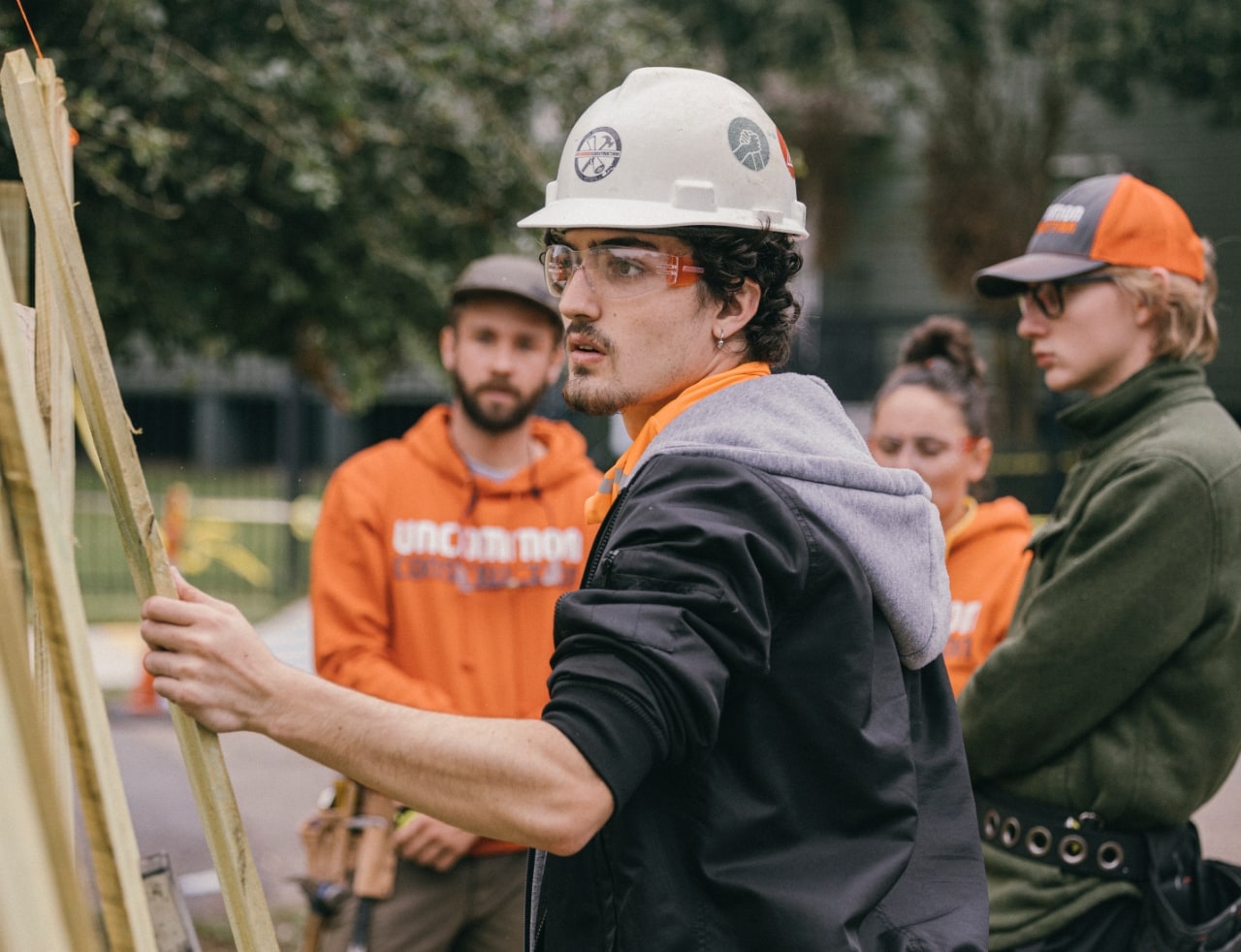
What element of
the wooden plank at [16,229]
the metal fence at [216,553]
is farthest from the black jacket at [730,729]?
the metal fence at [216,553]

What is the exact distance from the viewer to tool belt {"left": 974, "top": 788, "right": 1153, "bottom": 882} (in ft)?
8.35

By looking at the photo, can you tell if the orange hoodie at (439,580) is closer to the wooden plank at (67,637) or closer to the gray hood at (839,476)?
the gray hood at (839,476)

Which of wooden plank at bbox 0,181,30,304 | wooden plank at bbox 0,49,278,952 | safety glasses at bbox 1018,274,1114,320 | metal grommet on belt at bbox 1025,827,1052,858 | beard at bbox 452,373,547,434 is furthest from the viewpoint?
beard at bbox 452,373,547,434

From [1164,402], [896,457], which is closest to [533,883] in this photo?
[1164,402]

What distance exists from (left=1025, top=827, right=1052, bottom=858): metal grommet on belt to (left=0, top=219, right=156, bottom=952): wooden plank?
74.8 inches

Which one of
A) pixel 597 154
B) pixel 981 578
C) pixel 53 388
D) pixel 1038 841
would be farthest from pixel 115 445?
pixel 981 578

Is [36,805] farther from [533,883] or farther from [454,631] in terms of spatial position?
[454,631]

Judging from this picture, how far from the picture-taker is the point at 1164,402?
8.98 ft

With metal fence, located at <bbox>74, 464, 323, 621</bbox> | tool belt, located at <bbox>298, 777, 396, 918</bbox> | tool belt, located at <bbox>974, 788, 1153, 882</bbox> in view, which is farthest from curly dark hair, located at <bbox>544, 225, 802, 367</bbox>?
metal fence, located at <bbox>74, 464, 323, 621</bbox>

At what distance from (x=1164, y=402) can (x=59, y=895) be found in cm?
244

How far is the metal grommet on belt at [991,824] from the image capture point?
2.70 meters

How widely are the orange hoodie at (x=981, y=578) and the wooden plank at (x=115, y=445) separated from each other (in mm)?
2119

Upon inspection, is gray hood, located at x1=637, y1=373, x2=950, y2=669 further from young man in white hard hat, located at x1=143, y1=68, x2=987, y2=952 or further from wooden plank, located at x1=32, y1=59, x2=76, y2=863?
wooden plank, located at x1=32, y1=59, x2=76, y2=863

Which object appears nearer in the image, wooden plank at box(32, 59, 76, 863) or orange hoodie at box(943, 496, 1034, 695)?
wooden plank at box(32, 59, 76, 863)
